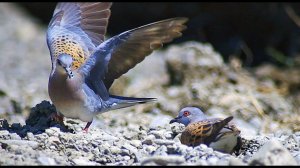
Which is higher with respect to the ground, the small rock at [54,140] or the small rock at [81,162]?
the small rock at [54,140]

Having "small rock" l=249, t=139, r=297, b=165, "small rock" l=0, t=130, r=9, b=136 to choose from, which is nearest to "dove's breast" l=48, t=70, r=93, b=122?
"small rock" l=0, t=130, r=9, b=136

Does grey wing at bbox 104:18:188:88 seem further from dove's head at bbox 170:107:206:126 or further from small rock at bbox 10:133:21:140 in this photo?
small rock at bbox 10:133:21:140

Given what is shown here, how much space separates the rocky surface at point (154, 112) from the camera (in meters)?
5.68

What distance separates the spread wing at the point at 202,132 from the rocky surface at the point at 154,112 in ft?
0.43

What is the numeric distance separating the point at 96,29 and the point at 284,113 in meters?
2.51

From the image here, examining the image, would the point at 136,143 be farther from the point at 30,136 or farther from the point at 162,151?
the point at 30,136

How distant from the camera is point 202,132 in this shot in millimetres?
6059

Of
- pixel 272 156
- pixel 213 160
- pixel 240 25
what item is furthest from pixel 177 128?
pixel 240 25

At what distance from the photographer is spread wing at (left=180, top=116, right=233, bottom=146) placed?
596 cm

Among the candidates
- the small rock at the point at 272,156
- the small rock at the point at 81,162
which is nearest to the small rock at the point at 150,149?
the small rock at the point at 81,162

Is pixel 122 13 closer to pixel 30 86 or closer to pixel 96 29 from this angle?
pixel 30 86

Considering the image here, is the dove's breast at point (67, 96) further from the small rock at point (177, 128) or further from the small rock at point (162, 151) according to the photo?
the small rock at point (162, 151)

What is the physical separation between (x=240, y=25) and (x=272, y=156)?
305 inches

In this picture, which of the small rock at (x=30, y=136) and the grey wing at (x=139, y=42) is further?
the grey wing at (x=139, y=42)
